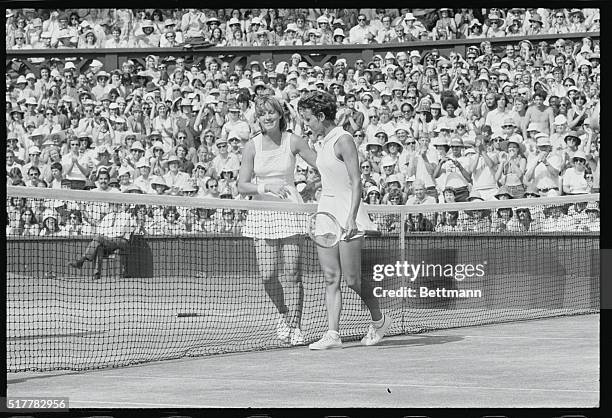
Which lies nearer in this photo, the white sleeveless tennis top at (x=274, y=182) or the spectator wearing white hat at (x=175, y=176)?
the white sleeveless tennis top at (x=274, y=182)

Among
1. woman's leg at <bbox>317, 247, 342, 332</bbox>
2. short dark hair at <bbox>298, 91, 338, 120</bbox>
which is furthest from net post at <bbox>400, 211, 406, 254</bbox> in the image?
short dark hair at <bbox>298, 91, 338, 120</bbox>

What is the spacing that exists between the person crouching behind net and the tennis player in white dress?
190 inches

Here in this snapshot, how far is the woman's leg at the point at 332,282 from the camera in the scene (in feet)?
26.5

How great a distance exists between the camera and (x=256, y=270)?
12.1 metres

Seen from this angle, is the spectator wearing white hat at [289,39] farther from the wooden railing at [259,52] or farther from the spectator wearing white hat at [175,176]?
the spectator wearing white hat at [175,176]

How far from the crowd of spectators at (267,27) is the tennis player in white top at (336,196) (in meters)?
5.69

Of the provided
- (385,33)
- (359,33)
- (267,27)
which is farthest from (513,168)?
(267,27)

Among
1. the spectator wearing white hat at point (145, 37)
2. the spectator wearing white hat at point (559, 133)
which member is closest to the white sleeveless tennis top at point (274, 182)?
the spectator wearing white hat at point (559, 133)

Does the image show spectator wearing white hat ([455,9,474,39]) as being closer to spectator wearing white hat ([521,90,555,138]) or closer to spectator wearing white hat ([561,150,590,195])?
spectator wearing white hat ([521,90,555,138])

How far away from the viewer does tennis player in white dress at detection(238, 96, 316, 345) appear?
833 centimetres

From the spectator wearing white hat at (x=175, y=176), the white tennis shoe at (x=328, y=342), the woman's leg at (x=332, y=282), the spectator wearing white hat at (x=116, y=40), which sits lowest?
the white tennis shoe at (x=328, y=342)

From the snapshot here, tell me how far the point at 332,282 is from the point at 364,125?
637cm
